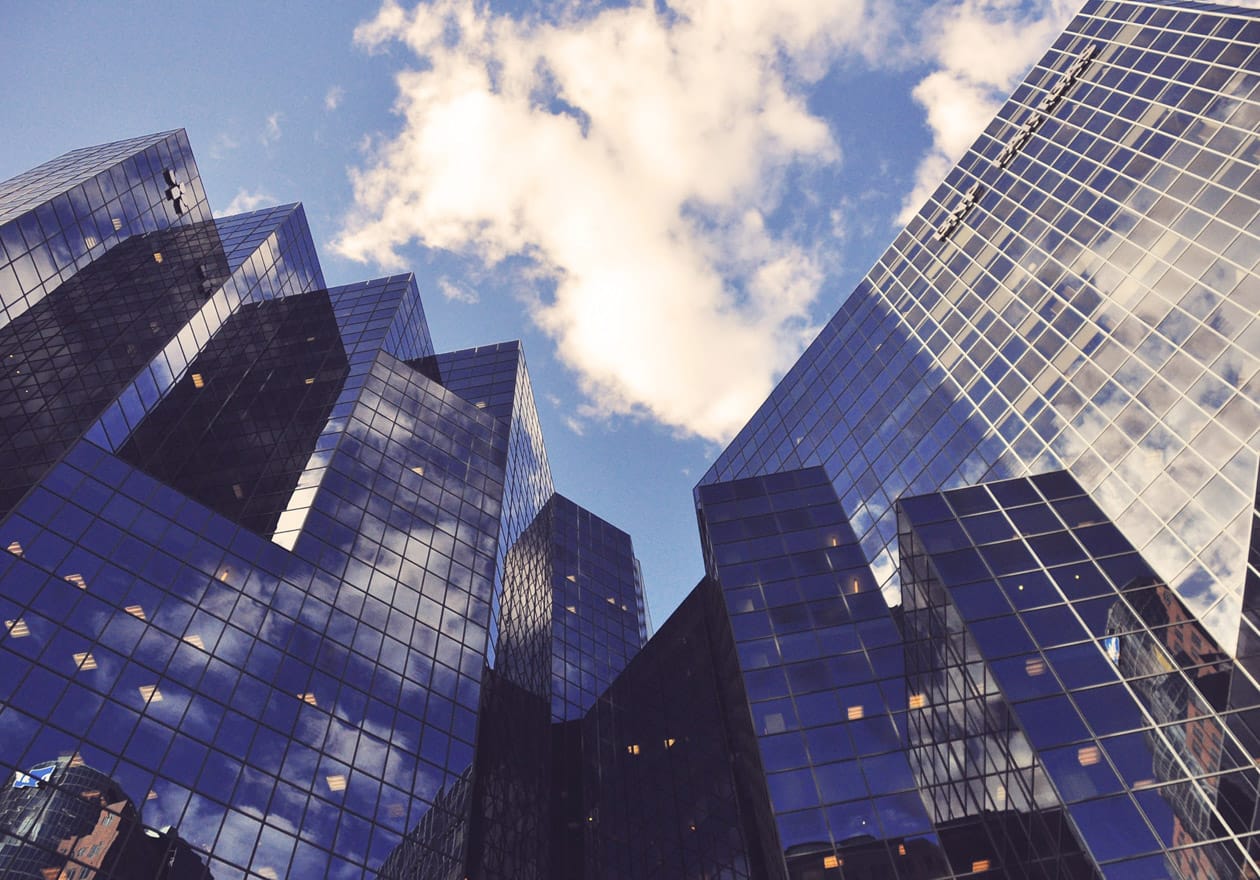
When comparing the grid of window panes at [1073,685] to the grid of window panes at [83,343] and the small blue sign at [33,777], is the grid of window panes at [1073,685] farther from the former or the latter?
the grid of window panes at [83,343]

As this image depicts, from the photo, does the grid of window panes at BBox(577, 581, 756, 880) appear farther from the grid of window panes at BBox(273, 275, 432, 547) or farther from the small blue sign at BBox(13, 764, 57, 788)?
the small blue sign at BBox(13, 764, 57, 788)

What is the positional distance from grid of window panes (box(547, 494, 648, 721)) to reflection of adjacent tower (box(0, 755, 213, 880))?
3630cm

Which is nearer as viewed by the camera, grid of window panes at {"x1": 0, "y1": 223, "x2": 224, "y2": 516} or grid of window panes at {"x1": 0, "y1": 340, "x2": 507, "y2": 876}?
grid of window panes at {"x1": 0, "y1": 340, "x2": 507, "y2": 876}

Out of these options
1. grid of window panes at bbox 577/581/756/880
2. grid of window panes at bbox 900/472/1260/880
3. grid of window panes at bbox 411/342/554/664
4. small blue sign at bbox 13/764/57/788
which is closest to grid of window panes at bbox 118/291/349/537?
grid of window panes at bbox 411/342/554/664

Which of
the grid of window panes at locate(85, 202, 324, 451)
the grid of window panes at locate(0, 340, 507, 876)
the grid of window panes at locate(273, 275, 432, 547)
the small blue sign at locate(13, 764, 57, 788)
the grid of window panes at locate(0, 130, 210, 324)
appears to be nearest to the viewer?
the small blue sign at locate(13, 764, 57, 788)

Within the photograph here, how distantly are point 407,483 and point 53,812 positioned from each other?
28.1 m

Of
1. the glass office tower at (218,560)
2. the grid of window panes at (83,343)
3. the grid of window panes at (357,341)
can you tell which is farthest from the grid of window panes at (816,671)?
the grid of window panes at (83,343)

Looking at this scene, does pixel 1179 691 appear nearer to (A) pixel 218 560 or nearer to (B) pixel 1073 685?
(B) pixel 1073 685

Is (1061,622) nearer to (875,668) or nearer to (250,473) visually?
(875,668)

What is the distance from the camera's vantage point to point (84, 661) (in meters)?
29.2

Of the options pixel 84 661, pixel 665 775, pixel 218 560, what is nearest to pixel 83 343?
pixel 218 560

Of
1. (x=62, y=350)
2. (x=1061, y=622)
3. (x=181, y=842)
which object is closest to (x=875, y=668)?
(x=1061, y=622)

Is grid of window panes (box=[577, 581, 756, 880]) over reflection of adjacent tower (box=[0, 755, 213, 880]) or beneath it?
over

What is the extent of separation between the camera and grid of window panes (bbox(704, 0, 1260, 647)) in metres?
32.3
